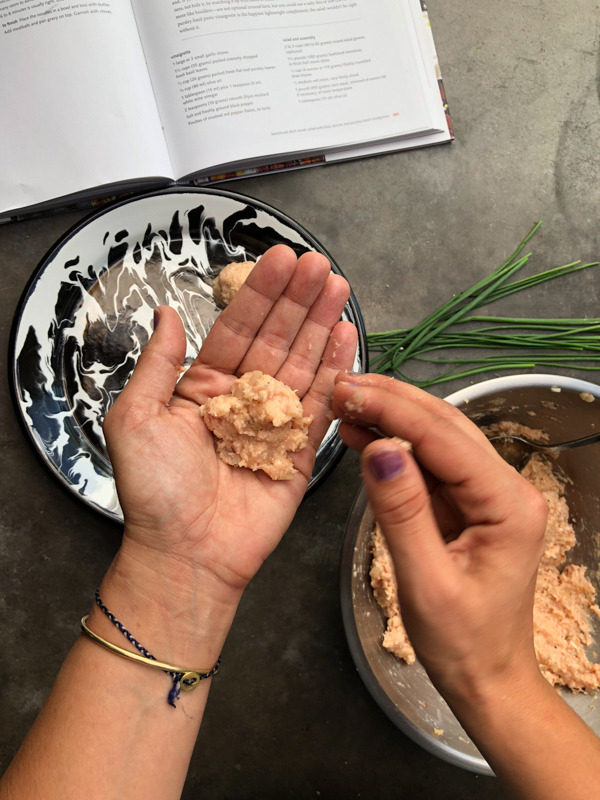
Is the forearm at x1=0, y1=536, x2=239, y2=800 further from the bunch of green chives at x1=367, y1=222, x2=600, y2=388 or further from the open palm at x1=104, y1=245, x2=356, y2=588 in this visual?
the bunch of green chives at x1=367, y1=222, x2=600, y2=388

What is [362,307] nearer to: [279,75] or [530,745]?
[279,75]

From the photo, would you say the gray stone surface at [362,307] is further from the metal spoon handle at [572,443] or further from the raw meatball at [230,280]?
the metal spoon handle at [572,443]

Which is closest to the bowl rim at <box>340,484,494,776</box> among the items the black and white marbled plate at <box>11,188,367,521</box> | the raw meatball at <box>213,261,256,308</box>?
the black and white marbled plate at <box>11,188,367,521</box>

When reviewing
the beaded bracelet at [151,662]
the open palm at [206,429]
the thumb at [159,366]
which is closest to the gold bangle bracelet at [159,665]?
the beaded bracelet at [151,662]

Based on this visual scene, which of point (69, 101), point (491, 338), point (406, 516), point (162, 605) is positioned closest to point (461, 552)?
Answer: point (406, 516)

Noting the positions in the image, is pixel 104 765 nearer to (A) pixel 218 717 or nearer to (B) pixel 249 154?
(A) pixel 218 717

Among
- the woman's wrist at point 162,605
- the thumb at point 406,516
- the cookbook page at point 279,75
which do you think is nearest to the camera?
the thumb at point 406,516

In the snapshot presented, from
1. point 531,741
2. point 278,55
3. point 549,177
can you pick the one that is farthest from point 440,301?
point 531,741
